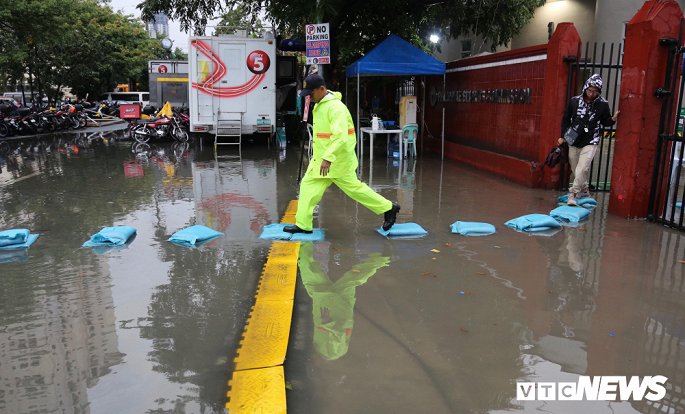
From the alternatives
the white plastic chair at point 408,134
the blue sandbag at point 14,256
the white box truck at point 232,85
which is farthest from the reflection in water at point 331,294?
the white box truck at point 232,85

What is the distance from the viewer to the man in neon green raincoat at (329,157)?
5926 mm

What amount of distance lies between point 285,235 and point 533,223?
292cm

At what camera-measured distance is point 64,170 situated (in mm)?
11531

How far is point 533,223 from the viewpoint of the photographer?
6723 mm

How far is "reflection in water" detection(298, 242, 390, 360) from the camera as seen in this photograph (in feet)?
12.7

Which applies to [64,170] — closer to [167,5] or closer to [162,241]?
[162,241]

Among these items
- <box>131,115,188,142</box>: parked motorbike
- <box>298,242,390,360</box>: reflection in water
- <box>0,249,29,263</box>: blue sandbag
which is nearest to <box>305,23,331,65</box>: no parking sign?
<box>298,242,390,360</box>: reflection in water

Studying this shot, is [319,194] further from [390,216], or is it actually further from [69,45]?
[69,45]

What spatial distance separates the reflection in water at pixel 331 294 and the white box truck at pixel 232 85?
9.88 m

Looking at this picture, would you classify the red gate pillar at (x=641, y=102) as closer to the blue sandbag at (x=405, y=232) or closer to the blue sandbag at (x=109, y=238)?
the blue sandbag at (x=405, y=232)

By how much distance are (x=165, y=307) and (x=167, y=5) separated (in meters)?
15.6

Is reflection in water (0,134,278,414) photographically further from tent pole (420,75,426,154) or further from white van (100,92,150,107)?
white van (100,92,150,107)

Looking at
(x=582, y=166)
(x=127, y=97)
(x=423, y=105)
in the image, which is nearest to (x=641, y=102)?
(x=582, y=166)

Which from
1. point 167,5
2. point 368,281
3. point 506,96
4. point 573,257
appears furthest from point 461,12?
point 368,281
